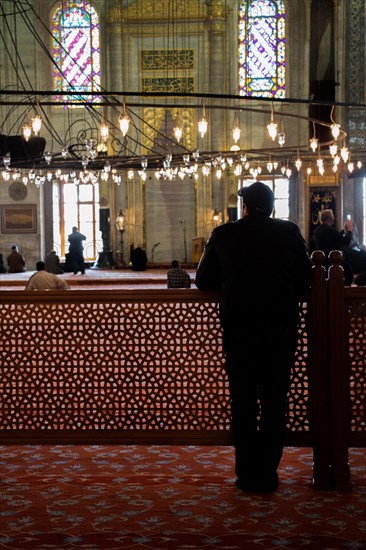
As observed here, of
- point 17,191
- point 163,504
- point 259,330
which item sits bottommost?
point 163,504

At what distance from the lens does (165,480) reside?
3.33 m

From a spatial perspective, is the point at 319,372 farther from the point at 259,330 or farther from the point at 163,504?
the point at 163,504

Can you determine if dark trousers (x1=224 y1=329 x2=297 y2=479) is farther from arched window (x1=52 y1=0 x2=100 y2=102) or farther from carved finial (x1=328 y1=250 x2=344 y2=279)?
arched window (x1=52 y1=0 x2=100 y2=102)

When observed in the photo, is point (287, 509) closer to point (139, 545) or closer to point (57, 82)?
point (139, 545)

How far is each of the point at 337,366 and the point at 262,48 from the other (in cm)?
1620

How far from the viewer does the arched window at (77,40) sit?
737 inches

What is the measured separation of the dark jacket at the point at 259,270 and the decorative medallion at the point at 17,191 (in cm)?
1576

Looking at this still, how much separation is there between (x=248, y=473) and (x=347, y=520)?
18.4 inches

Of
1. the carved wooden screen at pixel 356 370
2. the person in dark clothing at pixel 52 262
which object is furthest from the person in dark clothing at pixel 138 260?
the carved wooden screen at pixel 356 370

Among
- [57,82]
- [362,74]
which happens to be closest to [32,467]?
[362,74]

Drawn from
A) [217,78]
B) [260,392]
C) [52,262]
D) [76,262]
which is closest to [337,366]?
[260,392]

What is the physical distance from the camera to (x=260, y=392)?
10.5ft

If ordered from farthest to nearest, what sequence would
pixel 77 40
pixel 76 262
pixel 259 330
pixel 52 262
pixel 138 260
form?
pixel 77 40
pixel 138 260
pixel 76 262
pixel 52 262
pixel 259 330

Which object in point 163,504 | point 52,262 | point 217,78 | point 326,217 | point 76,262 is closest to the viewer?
point 163,504
